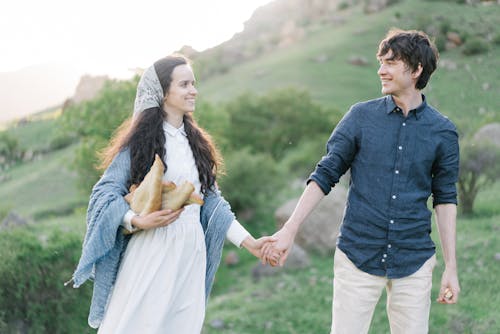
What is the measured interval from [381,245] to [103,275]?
1477 millimetres

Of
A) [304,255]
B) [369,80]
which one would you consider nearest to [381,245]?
[304,255]

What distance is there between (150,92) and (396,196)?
1458mm

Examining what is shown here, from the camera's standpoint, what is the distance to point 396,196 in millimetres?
3482

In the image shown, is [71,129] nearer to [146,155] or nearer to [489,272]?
[489,272]

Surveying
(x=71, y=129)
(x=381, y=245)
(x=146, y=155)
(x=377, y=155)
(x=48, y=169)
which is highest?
(x=146, y=155)

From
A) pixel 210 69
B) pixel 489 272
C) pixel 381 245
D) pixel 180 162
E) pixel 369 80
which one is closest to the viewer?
pixel 381 245

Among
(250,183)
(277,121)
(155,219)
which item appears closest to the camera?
(155,219)

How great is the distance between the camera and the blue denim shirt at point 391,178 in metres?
3.49

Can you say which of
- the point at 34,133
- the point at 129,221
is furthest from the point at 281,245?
the point at 34,133

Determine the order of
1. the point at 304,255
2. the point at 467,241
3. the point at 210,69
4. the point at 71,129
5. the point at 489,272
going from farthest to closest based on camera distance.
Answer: the point at 210,69, the point at 71,129, the point at 304,255, the point at 467,241, the point at 489,272

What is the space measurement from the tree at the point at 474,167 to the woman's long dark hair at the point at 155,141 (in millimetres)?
7099

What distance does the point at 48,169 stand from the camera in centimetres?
2720

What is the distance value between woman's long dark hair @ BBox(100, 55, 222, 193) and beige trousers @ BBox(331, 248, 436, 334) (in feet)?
3.09

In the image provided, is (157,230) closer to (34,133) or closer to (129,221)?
(129,221)
